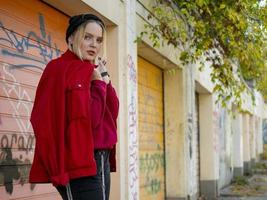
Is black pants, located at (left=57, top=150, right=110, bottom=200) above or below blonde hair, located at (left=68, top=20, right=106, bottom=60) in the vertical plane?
below

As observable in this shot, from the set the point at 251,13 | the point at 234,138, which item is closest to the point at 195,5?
the point at 251,13

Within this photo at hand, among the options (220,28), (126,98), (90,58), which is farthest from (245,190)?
(90,58)

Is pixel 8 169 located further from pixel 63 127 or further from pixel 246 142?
pixel 246 142

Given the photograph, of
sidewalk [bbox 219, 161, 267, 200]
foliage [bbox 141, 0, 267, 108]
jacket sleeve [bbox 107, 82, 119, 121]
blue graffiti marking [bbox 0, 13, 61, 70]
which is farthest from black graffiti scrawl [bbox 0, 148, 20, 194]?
sidewalk [bbox 219, 161, 267, 200]

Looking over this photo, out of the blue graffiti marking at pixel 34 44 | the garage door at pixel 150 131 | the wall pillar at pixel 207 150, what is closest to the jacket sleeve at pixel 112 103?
the blue graffiti marking at pixel 34 44

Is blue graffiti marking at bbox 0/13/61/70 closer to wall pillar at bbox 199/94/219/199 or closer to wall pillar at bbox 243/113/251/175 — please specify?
wall pillar at bbox 199/94/219/199

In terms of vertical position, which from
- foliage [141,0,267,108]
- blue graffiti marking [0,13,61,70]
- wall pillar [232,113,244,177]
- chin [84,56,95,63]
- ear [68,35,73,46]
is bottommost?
wall pillar [232,113,244,177]

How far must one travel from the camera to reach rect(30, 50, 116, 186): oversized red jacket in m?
2.76

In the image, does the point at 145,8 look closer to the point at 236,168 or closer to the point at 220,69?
the point at 220,69

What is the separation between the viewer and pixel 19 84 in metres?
4.60

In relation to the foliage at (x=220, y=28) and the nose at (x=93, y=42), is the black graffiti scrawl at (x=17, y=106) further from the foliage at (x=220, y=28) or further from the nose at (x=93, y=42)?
the foliage at (x=220, y=28)

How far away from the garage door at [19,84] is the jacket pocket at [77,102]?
1.58m

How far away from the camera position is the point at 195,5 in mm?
7598

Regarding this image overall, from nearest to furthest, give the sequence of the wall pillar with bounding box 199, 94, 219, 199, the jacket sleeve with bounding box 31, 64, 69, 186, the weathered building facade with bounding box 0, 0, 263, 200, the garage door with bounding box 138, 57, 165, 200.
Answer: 1. the jacket sleeve with bounding box 31, 64, 69, 186
2. the weathered building facade with bounding box 0, 0, 263, 200
3. the garage door with bounding box 138, 57, 165, 200
4. the wall pillar with bounding box 199, 94, 219, 199
